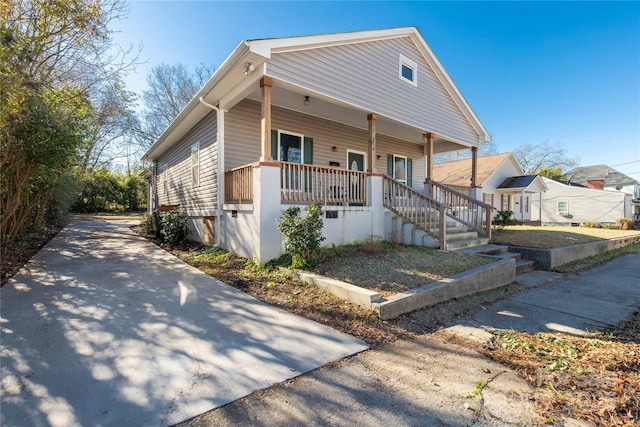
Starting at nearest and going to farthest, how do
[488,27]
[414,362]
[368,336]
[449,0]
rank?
[414,362] → [368,336] → [449,0] → [488,27]

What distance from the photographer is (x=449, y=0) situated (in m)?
10.3

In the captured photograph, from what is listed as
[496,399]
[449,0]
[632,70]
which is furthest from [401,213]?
[632,70]

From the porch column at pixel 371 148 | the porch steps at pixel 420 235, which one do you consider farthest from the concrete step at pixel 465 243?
the porch column at pixel 371 148

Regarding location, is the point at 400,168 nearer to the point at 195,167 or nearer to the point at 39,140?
the point at 195,167

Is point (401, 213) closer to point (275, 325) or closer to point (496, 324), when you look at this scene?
point (496, 324)

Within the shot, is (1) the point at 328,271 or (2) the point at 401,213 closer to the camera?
(1) the point at 328,271

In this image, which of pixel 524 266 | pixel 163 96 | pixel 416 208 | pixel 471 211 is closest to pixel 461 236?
pixel 416 208

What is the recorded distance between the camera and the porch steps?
7.31m

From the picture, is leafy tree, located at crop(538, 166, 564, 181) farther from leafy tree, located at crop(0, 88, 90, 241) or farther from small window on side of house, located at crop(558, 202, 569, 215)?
leafy tree, located at crop(0, 88, 90, 241)

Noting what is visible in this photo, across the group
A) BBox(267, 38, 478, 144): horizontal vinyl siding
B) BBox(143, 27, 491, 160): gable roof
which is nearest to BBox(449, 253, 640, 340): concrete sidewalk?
BBox(267, 38, 478, 144): horizontal vinyl siding

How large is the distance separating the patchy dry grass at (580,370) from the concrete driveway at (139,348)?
1.55 metres

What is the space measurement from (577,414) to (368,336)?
5.88ft

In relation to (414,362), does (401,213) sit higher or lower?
higher

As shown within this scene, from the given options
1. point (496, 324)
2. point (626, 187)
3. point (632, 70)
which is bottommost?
point (496, 324)
